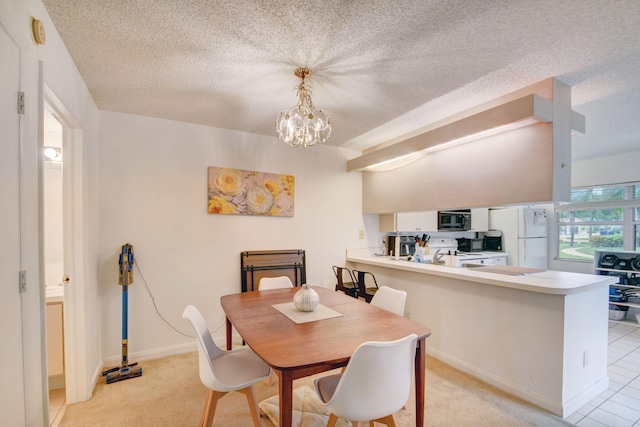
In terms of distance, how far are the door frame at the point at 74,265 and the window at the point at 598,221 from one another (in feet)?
18.5

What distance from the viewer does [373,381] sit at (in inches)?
51.4

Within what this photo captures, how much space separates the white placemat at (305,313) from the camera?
186cm

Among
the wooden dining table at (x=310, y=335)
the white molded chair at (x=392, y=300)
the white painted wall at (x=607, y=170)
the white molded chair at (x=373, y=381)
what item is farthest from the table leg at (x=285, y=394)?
the white painted wall at (x=607, y=170)

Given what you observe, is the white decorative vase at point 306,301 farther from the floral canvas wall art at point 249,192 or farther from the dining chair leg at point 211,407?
the floral canvas wall art at point 249,192

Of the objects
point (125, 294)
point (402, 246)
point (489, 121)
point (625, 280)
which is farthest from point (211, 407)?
point (625, 280)

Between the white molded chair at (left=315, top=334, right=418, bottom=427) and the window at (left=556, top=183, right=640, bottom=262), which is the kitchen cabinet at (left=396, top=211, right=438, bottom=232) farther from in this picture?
the white molded chair at (left=315, top=334, right=418, bottom=427)

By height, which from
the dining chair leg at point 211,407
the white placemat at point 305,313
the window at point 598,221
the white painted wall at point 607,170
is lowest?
the dining chair leg at point 211,407

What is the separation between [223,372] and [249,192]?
206 centimetres

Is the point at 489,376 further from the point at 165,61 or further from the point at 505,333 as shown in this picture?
the point at 165,61

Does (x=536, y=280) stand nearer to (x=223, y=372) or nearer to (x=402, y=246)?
(x=402, y=246)

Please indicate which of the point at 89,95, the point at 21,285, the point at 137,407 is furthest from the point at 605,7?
the point at 137,407

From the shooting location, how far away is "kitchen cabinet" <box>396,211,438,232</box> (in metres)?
4.17

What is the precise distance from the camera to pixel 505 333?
94.3 inches

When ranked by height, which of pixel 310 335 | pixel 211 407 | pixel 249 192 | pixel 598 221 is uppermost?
pixel 249 192
